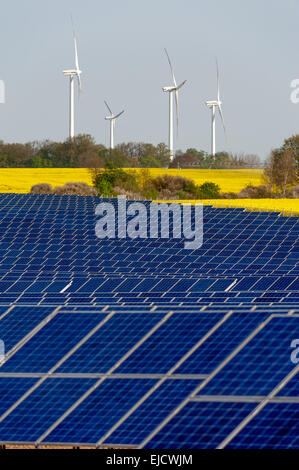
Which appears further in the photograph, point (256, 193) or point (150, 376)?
point (256, 193)

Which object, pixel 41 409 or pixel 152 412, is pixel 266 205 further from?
pixel 152 412

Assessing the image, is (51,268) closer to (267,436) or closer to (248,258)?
(248,258)

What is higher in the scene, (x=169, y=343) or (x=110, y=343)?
(x=169, y=343)

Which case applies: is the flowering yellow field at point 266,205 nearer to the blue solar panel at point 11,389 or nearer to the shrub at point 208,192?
the shrub at point 208,192

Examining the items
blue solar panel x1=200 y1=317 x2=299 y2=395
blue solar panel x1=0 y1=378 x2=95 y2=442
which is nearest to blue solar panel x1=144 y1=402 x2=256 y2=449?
blue solar panel x1=200 y1=317 x2=299 y2=395

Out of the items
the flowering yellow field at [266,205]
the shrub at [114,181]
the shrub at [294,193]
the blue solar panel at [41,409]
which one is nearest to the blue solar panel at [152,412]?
the blue solar panel at [41,409]

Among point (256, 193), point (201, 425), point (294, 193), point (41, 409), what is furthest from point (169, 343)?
point (256, 193)
